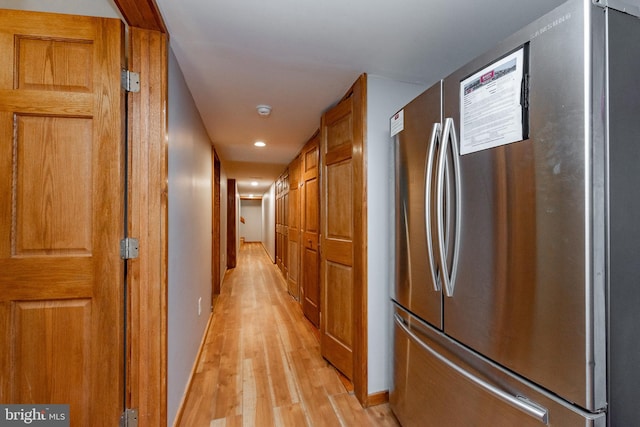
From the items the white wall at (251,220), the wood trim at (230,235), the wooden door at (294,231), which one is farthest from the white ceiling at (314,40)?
the white wall at (251,220)

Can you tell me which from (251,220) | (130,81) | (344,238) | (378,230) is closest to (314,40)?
(130,81)

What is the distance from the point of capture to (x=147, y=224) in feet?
4.16

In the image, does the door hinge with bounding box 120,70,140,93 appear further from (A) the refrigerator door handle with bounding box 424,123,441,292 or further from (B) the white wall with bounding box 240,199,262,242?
(B) the white wall with bounding box 240,199,262,242

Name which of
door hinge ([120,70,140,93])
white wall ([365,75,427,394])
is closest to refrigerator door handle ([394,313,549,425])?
white wall ([365,75,427,394])

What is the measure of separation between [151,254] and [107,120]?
0.64m

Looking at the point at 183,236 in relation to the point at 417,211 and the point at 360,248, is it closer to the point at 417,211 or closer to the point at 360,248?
the point at 360,248

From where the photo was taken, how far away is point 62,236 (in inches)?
45.6

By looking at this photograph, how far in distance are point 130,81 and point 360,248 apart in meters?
1.54

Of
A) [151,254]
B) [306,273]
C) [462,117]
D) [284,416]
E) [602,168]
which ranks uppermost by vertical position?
Answer: [462,117]

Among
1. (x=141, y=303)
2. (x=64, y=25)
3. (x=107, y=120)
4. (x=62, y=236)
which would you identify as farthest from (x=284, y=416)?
(x=64, y=25)

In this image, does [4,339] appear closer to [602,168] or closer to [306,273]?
[602,168]

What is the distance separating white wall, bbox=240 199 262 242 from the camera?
40.1 ft

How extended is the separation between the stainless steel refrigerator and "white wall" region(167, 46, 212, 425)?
1376 millimetres

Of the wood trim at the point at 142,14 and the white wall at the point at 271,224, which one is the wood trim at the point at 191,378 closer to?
the wood trim at the point at 142,14
